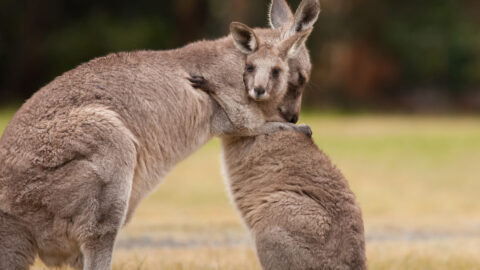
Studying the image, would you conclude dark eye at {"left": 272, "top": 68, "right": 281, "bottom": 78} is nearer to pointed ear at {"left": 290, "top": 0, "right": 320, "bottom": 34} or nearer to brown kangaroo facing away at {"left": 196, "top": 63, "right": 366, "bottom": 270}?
brown kangaroo facing away at {"left": 196, "top": 63, "right": 366, "bottom": 270}

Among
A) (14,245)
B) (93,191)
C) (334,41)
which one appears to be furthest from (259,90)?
(334,41)

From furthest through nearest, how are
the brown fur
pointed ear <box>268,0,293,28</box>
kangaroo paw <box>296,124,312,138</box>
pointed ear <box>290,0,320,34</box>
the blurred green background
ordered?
the blurred green background < pointed ear <box>268,0,293,28</box> < pointed ear <box>290,0,320,34</box> < kangaroo paw <box>296,124,312,138</box> < the brown fur

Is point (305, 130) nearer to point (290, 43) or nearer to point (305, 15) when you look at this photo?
point (290, 43)

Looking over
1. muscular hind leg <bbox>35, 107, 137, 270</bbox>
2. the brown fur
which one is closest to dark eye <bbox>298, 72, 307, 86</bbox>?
the brown fur

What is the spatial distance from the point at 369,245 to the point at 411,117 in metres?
24.1

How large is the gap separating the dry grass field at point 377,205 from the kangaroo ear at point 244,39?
242 centimetres

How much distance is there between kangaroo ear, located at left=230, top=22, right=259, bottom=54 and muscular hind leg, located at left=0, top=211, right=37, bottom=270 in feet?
9.20

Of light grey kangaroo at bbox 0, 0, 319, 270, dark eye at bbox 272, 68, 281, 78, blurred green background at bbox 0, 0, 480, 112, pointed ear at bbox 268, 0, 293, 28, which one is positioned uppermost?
blurred green background at bbox 0, 0, 480, 112

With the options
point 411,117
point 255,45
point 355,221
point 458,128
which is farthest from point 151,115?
point 411,117

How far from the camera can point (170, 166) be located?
25.0 ft

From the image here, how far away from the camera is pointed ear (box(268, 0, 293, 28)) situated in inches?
346

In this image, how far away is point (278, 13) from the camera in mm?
8867

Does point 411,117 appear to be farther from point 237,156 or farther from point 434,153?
point 237,156

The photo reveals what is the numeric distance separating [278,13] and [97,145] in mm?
3171
